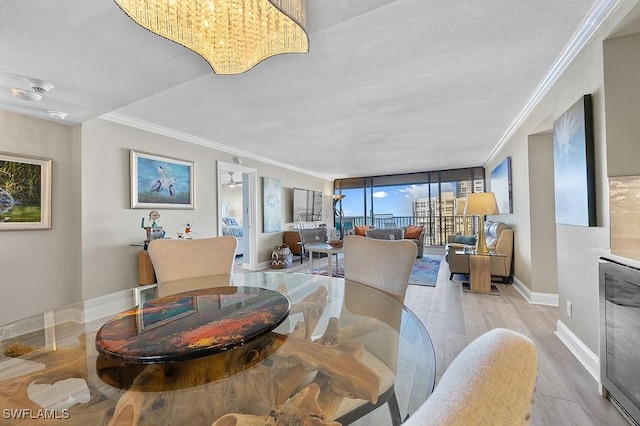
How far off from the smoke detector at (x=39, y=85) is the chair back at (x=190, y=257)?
4.70 feet

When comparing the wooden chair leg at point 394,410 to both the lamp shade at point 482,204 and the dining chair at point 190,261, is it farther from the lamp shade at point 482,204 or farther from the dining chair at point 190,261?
the lamp shade at point 482,204

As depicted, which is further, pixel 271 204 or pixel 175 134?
pixel 271 204

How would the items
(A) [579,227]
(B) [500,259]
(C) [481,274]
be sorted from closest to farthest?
(A) [579,227]
(C) [481,274]
(B) [500,259]

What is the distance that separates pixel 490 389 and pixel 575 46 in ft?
8.94

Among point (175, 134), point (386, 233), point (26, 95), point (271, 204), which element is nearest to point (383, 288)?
point (26, 95)

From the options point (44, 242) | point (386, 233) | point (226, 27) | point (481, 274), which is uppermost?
point (226, 27)

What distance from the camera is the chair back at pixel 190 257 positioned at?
1967 mm

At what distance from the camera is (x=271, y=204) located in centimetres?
592

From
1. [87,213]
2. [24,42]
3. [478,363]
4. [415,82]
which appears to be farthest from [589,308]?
[87,213]

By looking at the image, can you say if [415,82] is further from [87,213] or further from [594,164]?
[87,213]

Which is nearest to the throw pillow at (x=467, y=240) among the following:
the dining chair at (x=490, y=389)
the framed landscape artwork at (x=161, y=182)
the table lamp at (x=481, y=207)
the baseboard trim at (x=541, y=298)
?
the table lamp at (x=481, y=207)

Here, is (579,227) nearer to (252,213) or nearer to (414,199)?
(252,213)

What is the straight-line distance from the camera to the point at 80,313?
5.20ft

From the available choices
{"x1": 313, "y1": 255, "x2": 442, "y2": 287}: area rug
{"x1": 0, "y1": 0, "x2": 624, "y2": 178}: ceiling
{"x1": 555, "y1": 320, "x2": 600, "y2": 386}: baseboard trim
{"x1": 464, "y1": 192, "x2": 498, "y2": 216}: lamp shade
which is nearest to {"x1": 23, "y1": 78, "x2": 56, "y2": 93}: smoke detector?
{"x1": 0, "y1": 0, "x2": 624, "y2": 178}: ceiling
